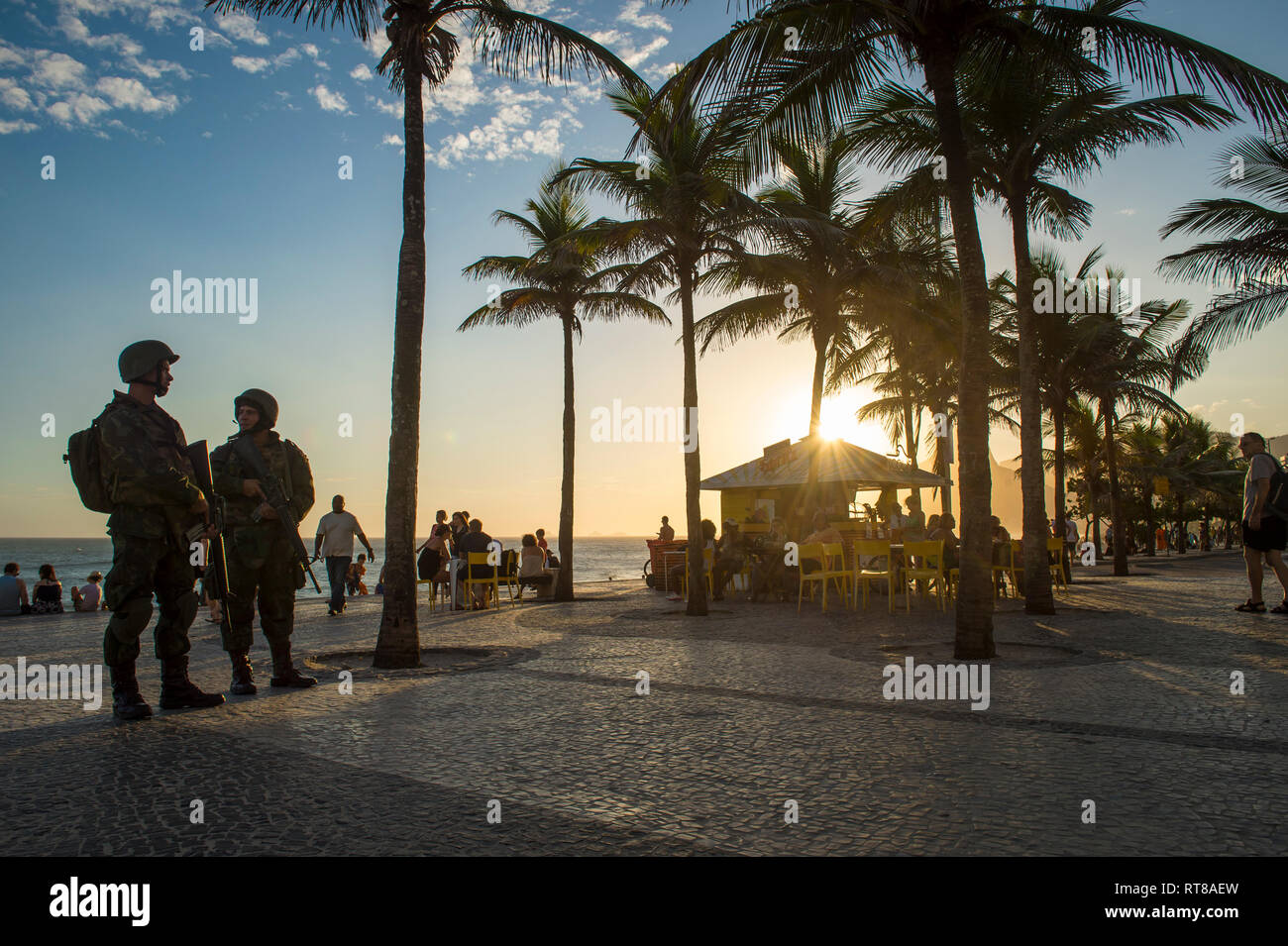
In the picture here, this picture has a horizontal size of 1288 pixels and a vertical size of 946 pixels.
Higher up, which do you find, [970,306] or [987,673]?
[970,306]

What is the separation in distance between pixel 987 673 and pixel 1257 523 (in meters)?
6.11

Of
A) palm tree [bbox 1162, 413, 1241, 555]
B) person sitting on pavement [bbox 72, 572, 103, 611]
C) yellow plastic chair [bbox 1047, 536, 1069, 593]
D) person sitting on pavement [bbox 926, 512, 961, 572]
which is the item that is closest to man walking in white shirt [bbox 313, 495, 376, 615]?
person sitting on pavement [bbox 72, 572, 103, 611]

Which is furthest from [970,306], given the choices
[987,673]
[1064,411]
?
[1064,411]

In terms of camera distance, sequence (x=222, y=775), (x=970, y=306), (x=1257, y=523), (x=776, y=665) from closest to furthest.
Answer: (x=222, y=775) → (x=776, y=665) → (x=970, y=306) → (x=1257, y=523)

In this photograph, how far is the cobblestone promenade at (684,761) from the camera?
309 centimetres

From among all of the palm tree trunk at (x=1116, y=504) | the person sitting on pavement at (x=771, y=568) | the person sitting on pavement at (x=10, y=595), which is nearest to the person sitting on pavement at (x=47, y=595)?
the person sitting on pavement at (x=10, y=595)

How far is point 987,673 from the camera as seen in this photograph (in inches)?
267

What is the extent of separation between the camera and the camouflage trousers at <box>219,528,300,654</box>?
6297 millimetres

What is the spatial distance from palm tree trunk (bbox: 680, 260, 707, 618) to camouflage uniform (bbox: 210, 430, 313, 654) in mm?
7379

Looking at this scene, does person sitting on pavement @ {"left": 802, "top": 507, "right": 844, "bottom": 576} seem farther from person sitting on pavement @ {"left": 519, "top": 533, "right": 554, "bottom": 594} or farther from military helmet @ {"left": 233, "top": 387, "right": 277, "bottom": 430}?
military helmet @ {"left": 233, "top": 387, "right": 277, "bottom": 430}

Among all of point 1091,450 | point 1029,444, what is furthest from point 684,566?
point 1091,450

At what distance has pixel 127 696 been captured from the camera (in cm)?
538

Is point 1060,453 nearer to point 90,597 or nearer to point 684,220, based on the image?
point 684,220
